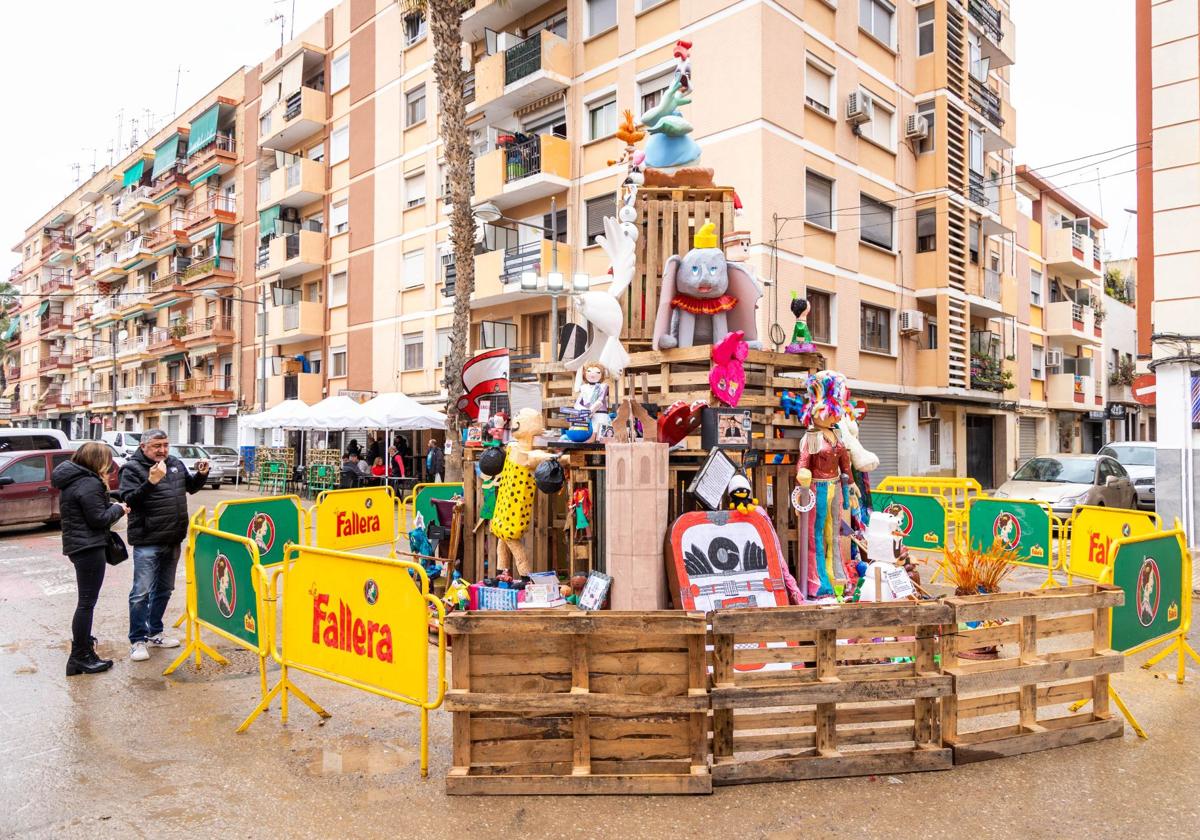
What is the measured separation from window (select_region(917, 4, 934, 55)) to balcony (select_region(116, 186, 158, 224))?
39547 mm

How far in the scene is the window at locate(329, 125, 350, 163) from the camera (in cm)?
2886

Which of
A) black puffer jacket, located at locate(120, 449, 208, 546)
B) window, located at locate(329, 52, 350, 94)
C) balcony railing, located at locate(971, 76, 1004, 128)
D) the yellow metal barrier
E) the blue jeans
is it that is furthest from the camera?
window, located at locate(329, 52, 350, 94)

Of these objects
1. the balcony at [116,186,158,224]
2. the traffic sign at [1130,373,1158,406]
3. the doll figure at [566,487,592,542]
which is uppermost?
the balcony at [116,186,158,224]

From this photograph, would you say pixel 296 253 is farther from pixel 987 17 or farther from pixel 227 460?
pixel 987 17

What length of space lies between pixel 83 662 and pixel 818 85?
1808 cm

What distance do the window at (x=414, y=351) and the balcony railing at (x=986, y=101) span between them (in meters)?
18.0

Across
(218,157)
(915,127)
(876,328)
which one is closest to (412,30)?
(218,157)

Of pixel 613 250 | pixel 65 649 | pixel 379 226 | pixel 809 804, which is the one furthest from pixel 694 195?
pixel 379 226

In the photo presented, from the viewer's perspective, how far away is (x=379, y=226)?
2692 centimetres

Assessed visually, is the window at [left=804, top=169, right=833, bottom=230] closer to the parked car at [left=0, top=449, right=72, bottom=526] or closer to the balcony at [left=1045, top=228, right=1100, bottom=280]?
the parked car at [left=0, top=449, right=72, bottom=526]

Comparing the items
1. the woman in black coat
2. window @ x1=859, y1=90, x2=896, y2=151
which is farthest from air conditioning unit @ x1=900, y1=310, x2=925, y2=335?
the woman in black coat

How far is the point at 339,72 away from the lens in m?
29.5

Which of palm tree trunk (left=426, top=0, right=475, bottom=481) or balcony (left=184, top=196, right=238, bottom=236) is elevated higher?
balcony (left=184, top=196, right=238, bottom=236)

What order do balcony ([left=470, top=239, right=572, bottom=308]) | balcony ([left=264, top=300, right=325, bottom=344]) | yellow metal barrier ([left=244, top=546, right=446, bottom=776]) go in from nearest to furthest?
1. yellow metal barrier ([left=244, top=546, right=446, bottom=776])
2. balcony ([left=470, top=239, right=572, bottom=308])
3. balcony ([left=264, top=300, right=325, bottom=344])
